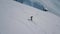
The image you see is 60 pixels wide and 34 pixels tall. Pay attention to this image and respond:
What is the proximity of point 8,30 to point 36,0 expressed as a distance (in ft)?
1.75

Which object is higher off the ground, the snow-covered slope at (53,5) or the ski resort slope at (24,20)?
the snow-covered slope at (53,5)

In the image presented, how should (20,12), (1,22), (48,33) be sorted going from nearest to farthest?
(48,33)
(1,22)
(20,12)

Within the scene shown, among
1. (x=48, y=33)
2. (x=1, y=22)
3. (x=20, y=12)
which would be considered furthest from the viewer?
(x=20, y=12)

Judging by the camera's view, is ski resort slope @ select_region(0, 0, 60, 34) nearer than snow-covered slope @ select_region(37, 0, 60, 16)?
Yes

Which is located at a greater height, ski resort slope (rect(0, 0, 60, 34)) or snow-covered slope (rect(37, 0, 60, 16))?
snow-covered slope (rect(37, 0, 60, 16))

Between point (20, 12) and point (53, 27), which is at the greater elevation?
point (20, 12)

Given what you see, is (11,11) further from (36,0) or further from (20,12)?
(36,0)

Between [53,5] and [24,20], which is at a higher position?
[53,5]

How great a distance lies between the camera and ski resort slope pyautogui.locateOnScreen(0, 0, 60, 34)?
940mm

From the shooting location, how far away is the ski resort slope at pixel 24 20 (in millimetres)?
940

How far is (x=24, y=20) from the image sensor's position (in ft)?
3.43

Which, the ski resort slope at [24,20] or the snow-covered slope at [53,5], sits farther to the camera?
the snow-covered slope at [53,5]

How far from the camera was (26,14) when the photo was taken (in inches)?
44.2

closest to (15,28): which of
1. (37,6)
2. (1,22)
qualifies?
(1,22)
